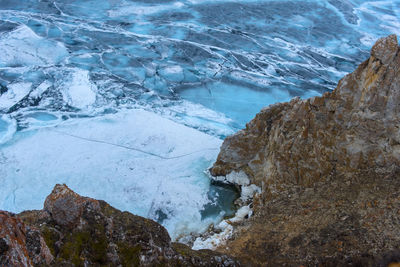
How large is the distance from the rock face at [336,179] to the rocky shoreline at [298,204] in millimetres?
24

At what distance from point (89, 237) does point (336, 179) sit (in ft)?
21.2

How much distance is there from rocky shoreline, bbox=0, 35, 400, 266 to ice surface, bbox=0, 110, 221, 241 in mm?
1967

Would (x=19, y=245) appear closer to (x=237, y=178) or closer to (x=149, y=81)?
(x=237, y=178)

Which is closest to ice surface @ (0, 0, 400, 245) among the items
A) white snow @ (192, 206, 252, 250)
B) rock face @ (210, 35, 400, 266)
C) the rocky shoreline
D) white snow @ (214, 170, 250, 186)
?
white snow @ (214, 170, 250, 186)

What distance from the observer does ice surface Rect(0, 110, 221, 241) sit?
1155 cm

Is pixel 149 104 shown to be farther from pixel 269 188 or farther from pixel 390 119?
pixel 390 119

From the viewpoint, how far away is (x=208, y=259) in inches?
246

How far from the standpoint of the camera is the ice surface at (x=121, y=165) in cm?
1155

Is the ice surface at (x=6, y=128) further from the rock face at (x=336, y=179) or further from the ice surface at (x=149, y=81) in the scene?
the rock face at (x=336, y=179)

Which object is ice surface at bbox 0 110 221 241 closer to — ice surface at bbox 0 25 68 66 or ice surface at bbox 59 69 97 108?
ice surface at bbox 59 69 97 108

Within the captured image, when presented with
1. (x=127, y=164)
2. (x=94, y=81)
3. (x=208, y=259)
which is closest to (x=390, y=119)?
(x=208, y=259)

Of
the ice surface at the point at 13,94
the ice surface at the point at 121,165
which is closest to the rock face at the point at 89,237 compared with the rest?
the ice surface at the point at 121,165

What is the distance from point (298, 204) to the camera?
29.7 ft

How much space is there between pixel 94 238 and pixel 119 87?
1343 centimetres
